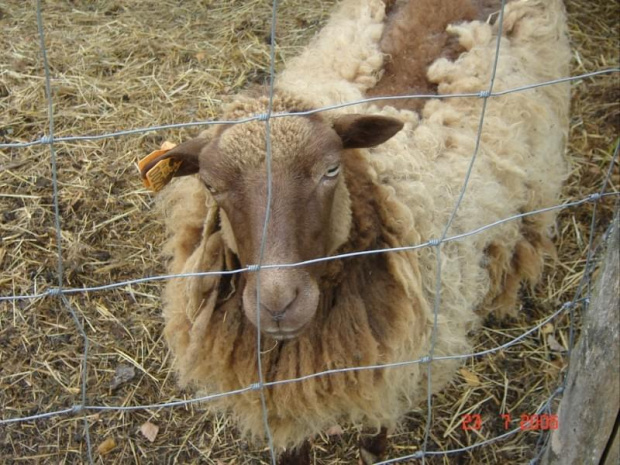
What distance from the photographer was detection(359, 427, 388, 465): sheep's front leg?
2725mm

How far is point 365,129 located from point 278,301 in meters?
0.63

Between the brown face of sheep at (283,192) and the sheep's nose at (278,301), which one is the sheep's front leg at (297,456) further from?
the sheep's nose at (278,301)

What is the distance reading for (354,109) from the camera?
2.41 meters

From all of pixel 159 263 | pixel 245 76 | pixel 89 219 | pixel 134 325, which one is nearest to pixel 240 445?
pixel 134 325

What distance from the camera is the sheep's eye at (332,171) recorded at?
6.43ft

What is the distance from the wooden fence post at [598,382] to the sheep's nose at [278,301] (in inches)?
31.2

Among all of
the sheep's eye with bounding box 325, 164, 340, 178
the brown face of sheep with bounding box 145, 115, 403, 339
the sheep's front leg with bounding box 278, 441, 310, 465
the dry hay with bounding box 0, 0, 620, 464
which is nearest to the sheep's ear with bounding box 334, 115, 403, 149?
the brown face of sheep with bounding box 145, 115, 403, 339

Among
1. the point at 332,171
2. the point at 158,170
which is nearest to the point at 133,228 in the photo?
the point at 158,170

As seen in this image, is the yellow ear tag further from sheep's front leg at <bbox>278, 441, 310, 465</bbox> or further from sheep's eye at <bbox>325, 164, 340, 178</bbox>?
sheep's front leg at <bbox>278, 441, 310, 465</bbox>

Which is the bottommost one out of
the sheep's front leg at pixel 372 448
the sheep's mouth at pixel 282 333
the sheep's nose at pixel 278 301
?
the sheep's front leg at pixel 372 448

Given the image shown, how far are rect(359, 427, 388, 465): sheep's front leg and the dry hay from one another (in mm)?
69

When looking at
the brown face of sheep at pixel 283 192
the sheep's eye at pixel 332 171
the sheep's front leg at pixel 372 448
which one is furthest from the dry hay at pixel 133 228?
the sheep's eye at pixel 332 171

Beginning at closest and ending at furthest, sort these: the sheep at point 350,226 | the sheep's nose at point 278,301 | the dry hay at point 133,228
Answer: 1. the sheep's nose at point 278,301
2. the sheep at point 350,226
3. the dry hay at point 133,228

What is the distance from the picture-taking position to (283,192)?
6.07 feet
